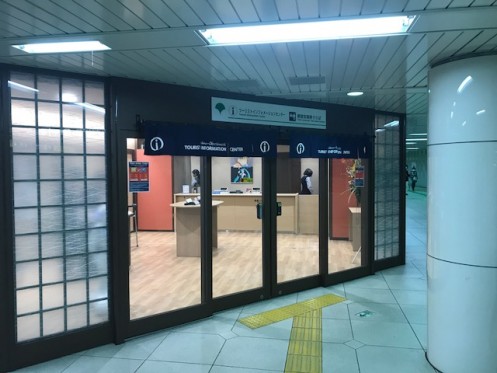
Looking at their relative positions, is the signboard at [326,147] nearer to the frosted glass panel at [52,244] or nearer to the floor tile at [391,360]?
the floor tile at [391,360]

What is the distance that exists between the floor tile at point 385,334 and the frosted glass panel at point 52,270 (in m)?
3.00

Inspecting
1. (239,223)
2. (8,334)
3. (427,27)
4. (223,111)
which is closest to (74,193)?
(8,334)

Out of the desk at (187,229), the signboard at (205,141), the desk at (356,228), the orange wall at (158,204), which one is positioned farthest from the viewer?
the orange wall at (158,204)

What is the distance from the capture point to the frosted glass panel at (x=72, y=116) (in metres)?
3.51

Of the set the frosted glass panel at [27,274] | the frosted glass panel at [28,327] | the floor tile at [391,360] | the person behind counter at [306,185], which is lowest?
the floor tile at [391,360]

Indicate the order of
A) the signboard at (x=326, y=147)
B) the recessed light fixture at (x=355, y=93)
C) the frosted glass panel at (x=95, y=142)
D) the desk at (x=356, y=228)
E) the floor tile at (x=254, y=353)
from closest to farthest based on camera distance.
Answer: the floor tile at (x=254, y=353) < the frosted glass panel at (x=95, y=142) < the recessed light fixture at (x=355, y=93) < the signboard at (x=326, y=147) < the desk at (x=356, y=228)

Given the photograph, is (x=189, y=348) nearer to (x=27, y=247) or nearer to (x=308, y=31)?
(x=27, y=247)

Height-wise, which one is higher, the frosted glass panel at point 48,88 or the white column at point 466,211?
the frosted glass panel at point 48,88

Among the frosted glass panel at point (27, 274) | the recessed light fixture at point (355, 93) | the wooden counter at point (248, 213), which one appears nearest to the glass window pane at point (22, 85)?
the frosted glass panel at point (27, 274)

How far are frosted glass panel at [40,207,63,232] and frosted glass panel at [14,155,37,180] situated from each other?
0.33 meters

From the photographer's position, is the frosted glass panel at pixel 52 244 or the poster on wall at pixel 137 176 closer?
the frosted glass panel at pixel 52 244

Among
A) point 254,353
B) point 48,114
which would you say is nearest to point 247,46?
point 48,114

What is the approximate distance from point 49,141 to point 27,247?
0.99 m

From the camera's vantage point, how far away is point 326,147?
16.8 feet
